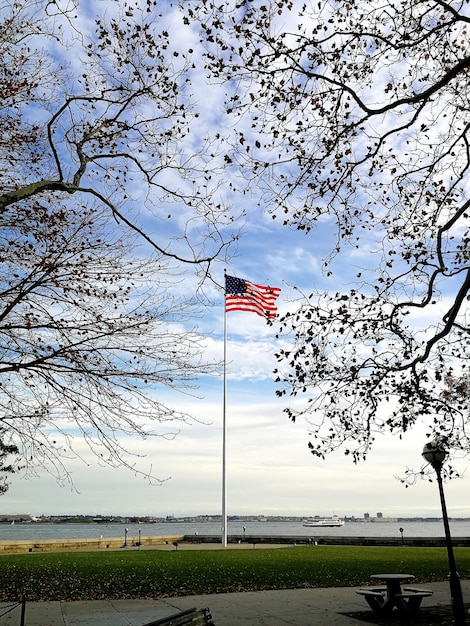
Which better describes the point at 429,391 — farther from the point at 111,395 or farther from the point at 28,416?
the point at 28,416

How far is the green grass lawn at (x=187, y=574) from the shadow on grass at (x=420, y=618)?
4.69m

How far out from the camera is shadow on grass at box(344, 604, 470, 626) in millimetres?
10625

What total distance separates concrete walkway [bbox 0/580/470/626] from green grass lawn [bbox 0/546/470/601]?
3.79 feet

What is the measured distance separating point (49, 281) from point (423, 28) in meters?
7.43

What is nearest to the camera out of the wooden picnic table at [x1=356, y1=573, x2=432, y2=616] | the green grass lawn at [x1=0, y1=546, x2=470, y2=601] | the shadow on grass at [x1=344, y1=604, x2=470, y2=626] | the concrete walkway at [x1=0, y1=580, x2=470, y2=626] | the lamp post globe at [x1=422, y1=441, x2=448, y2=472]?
the shadow on grass at [x1=344, y1=604, x2=470, y2=626]

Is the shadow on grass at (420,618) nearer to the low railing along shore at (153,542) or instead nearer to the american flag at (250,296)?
the american flag at (250,296)

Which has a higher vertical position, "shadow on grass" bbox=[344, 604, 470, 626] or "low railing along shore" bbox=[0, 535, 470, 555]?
"low railing along shore" bbox=[0, 535, 470, 555]

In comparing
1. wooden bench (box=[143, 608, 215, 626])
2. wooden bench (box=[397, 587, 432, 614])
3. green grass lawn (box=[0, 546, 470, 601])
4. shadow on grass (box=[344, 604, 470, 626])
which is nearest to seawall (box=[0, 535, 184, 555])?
green grass lawn (box=[0, 546, 470, 601])

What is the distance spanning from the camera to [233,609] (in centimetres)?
1213

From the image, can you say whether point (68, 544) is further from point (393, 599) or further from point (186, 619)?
point (186, 619)

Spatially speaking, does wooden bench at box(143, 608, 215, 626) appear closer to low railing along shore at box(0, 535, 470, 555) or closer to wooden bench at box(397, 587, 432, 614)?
wooden bench at box(397, 587, 432, 614)

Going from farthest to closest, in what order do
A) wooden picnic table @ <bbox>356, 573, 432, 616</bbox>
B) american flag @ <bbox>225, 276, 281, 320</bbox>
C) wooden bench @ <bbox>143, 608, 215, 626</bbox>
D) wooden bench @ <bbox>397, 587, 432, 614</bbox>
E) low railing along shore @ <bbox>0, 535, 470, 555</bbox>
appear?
low railing along shore @ <bbox>0, 535, 470, 555</bbox>, american flag @ <bbox>225, 276, 281, 320</bbox>, wooden picnic table @ <bbox>356, 573, 432, 616</bbox>, wooden bench @ <bbox>397, 587, 432, 614</bbox>, wooden bench @ <bbox>143, 608, 215, 626</bbox>

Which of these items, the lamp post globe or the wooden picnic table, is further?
the lamp post globe

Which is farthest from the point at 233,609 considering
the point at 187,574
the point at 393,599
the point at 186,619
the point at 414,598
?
the point at 187,574
